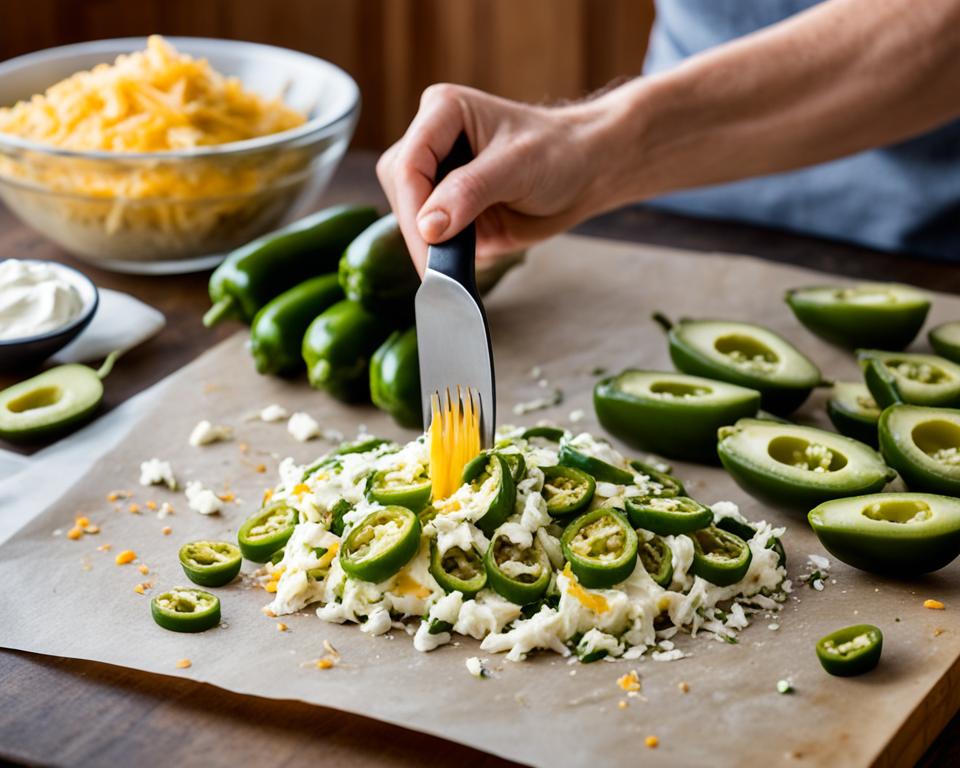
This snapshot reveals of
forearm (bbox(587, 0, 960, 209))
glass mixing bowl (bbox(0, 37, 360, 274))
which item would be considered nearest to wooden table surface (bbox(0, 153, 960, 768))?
glass mixing bowl (bbox(0, 37, 360, 274))

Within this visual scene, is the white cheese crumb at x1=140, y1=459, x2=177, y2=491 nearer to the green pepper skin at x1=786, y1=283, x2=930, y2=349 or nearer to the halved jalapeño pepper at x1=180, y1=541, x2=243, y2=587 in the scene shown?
the halved jalapeño pepper at x1=180, y1=541, x2=243, y2=587

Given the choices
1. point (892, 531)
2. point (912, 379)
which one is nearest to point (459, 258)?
point (892, 531)

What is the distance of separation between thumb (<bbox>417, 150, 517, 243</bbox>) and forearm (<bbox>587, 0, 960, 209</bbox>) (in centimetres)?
28

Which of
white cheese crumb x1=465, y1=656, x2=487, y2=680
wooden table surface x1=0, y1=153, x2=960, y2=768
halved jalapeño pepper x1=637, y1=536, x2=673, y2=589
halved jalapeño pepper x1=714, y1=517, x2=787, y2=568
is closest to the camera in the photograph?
wooden table surface x1=0, y1=153, x2=960, y2=768

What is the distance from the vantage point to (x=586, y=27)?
176 inches

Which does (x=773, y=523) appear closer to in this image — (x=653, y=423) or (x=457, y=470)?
(x=653, y=423)

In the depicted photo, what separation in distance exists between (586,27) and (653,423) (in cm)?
278

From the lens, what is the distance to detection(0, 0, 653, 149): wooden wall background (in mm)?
4477

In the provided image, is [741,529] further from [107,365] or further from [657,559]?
[107,365]

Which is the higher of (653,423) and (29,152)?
(29,152)

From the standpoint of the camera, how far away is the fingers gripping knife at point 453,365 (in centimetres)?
176

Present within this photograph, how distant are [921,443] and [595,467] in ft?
1.67

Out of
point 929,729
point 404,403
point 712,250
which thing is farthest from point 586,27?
point 929,729

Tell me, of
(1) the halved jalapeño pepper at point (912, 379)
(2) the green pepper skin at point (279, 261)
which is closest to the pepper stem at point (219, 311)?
(2) the green pepper skin at point (279, 261)
